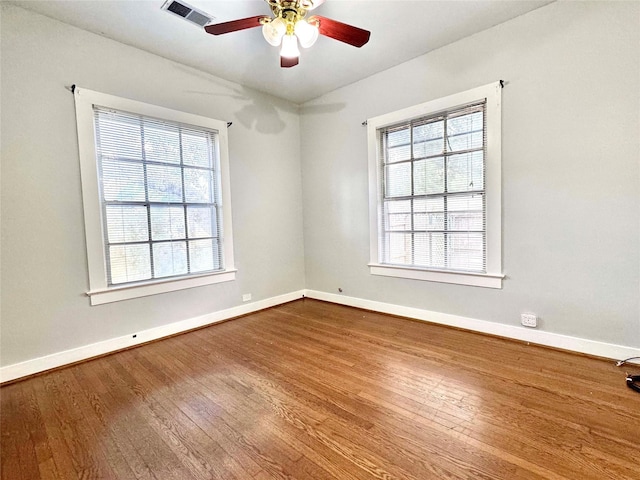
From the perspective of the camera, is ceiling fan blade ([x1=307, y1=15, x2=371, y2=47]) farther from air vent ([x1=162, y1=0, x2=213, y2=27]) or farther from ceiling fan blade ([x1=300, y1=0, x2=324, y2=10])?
air vent ([x1=162, y1=0, x2=213, y2=27])

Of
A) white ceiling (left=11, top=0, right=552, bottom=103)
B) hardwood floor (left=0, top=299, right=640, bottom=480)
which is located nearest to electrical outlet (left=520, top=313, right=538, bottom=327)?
hardwood floor (left=0, top=299, right=640, bottom=480)

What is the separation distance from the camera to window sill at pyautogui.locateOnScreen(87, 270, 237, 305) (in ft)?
8.71

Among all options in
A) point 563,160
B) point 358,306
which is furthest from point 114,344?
point 563,160

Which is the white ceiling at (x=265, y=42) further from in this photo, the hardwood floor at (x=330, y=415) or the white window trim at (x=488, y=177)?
the hardwood floor at (x=330, y=415)

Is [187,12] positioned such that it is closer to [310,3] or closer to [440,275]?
[310,3]

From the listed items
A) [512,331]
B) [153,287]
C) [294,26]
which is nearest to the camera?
[294,26]

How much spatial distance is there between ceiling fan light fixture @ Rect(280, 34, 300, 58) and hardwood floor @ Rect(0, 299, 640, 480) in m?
2.50

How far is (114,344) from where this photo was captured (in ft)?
8.94

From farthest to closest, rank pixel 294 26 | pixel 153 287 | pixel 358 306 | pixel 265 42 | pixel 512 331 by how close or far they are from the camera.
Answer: pixel 358 306, pixel 153 287, pixel 265 42, pixel 512 331, pixel 294 26

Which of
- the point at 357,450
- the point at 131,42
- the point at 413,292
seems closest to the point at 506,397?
the point at 357,450

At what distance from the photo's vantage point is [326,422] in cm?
Result: 164

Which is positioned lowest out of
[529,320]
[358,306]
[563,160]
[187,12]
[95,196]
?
[358,306]

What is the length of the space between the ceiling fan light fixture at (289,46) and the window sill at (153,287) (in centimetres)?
248

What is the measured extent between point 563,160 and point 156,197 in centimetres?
388
